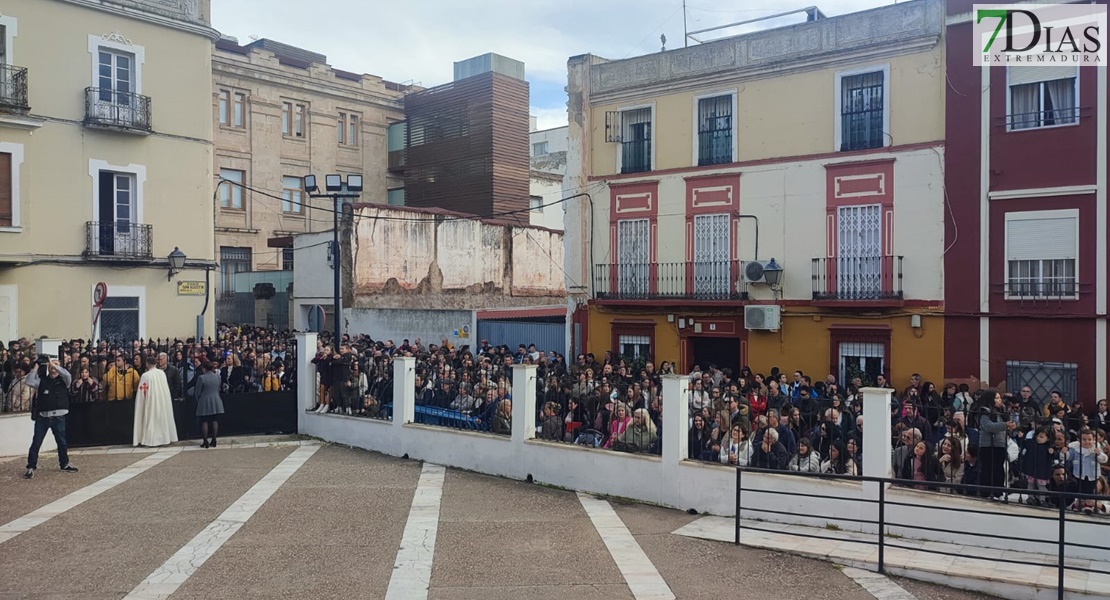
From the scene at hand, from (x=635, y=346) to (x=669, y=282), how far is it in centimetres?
184

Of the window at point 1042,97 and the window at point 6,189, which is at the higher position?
the window at point 1042,97

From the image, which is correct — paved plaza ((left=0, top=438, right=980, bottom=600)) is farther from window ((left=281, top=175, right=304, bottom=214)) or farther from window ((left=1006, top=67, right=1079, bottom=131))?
window ((left=281, top=175, right=304, bottom=214))

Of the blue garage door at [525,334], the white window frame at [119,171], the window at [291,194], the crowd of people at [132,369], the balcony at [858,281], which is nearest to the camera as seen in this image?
the crowd of people at [132,369]

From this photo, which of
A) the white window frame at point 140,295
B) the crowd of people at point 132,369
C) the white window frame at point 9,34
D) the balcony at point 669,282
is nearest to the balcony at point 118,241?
the white window frame at point 140,295

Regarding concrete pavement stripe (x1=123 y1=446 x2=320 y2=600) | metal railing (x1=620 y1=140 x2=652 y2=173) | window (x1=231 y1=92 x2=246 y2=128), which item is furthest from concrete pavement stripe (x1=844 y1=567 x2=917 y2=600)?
window (x1=231 y1=92 x2=246 y2=128)

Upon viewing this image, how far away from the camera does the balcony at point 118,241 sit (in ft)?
71.1

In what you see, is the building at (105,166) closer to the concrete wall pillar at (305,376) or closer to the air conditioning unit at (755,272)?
the concrete wall pillar at (305,376)

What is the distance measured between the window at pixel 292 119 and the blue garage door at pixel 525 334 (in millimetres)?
17866

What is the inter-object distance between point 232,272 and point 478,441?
24.8 meters

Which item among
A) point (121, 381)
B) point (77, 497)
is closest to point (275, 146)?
point (121, 381)

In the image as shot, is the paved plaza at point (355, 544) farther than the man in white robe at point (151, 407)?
No

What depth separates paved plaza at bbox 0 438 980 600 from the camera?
7957 millimetres

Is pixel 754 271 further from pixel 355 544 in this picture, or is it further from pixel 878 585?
pixel 355 544

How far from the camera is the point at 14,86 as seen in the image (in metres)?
20.4
